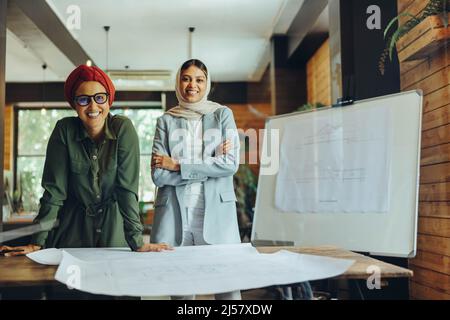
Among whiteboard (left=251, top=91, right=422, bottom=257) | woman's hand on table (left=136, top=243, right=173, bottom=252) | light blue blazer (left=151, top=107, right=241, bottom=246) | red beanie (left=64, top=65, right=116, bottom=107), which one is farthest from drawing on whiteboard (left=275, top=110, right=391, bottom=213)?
red beanie (left=64, top=65, right=116, bottom=107)

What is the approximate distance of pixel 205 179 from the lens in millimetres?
1190

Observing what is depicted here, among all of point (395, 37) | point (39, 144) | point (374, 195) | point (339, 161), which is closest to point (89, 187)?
point (39, 144)

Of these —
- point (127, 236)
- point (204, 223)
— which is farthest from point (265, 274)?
point (127, 236)

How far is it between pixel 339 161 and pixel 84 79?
756 mm

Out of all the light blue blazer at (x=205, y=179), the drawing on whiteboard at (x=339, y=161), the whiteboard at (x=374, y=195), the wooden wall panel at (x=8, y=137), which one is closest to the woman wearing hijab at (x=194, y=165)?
the light blue blazer at (x=205, y=179)

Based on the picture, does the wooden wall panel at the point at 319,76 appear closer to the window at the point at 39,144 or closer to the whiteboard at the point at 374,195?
the whiteboard at the point at 374,195

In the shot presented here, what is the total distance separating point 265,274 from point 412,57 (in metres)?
0.82

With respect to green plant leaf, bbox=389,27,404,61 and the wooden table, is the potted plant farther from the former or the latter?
the wooden table

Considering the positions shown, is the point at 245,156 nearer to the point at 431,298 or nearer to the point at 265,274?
the point at 265,274

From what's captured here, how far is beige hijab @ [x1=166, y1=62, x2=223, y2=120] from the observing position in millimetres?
1190

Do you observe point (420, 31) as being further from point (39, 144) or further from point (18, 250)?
point (18, 250)

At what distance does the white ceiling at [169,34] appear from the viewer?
120 cm

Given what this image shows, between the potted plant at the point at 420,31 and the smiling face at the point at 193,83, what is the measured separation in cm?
53
